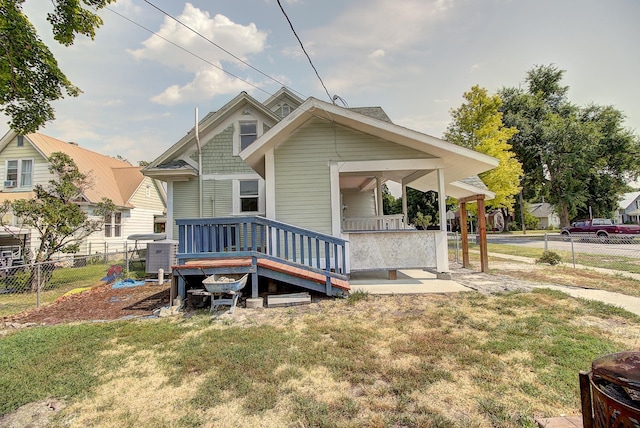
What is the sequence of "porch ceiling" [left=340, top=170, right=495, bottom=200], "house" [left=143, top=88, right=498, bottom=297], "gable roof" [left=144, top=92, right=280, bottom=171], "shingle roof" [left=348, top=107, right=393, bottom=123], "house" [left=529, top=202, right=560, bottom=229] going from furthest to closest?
"house" [left=529, top=202, right=560, bottom=229]
"shingle roof" [left=348, top=107, right=393, bottom=123]
"gable roof" [left=144, top=92, right=280, bottom=171]
"porch ceiling" [left=340, top=170, right=495, bottom=200]
"house" [left=143, top=88, right=498, bottom=297]

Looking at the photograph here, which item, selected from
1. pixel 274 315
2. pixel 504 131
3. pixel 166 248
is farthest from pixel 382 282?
pixel 504 131

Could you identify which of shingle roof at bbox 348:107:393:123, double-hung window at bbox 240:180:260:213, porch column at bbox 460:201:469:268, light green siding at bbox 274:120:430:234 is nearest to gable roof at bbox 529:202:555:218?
porch column at bbox 460:201:469:268

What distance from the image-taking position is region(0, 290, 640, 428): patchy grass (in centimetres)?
241

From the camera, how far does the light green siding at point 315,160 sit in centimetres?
767

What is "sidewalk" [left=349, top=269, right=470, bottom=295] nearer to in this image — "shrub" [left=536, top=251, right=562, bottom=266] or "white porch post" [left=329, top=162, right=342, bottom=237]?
"white porch post" [left=329, top=162, right=342, bottom=237]

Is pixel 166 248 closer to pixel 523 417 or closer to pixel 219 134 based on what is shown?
pixel 219 134

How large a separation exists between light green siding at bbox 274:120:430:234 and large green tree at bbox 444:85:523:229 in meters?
12.7

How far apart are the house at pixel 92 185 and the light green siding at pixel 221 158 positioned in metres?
5.36

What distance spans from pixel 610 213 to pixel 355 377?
45777 millimetres

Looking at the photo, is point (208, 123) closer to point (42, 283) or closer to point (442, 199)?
point (42, 283)

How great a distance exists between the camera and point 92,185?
600 inches

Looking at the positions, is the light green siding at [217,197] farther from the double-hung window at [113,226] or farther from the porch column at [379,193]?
the double-hung window at [113,226]

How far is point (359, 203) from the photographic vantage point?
543 inches

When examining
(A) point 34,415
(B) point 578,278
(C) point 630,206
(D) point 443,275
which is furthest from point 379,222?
(C) point 630,206
